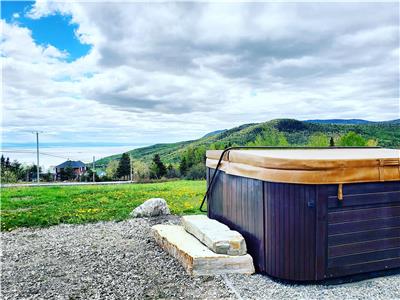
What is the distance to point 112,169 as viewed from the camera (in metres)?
35.1

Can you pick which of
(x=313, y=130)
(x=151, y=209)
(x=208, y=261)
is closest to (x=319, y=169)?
(x=208, y=261)

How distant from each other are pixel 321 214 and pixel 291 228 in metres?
0.34

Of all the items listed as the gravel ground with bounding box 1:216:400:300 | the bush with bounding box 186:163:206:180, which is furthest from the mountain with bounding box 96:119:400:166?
the gravel ground with bounding box 1:216:400:300

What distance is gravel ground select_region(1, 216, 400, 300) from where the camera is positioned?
11.5 ft

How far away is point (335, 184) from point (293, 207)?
52 cm

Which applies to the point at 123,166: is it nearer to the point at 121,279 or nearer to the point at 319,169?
the point at 121,279

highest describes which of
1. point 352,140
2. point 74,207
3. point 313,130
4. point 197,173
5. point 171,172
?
point 313,130

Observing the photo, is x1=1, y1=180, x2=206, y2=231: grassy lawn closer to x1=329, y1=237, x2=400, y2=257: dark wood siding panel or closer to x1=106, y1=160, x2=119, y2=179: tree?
x1=329, y1=237, x2=400, y2=257: dark wood siding panel

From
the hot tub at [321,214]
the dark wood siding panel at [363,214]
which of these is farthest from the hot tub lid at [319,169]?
the dark wood siding panel at [363,214]

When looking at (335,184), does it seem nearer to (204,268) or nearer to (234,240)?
(234,240)

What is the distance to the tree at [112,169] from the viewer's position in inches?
1302

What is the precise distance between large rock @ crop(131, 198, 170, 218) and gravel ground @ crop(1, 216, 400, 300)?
164 cm

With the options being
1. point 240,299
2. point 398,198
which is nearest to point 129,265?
point 240,299

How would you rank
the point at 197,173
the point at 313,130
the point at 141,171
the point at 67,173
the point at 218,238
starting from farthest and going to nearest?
the point at 313,130 < the point at 141,171 < the point at 67,173 < the point at 197,173 < the point at 218,238
